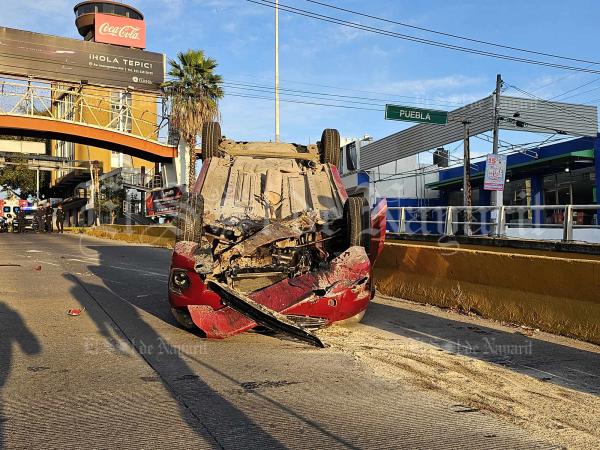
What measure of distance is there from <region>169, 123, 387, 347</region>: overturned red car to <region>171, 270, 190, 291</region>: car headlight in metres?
0.01

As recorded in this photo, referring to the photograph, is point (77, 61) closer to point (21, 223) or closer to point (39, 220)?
point (21, 223)

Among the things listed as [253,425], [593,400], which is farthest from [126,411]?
[593,400]

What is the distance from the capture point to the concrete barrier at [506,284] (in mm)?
6445

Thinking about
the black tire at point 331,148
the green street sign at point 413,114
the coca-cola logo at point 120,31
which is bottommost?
the black tire at point 331,148

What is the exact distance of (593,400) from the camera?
4.41 m

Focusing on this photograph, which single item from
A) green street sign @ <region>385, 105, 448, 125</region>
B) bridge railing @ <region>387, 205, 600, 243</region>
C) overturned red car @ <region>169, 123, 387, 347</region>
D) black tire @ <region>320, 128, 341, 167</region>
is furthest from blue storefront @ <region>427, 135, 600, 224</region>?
overturned red car @ <region>169, 123, 387, 347</region>

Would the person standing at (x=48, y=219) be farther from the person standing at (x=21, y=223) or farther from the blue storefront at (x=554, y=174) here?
the blue storefront at (x=554, y=174)

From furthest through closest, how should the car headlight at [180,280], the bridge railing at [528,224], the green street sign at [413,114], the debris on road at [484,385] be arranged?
1. the green street sign at [413,114]
2. the bridge railing at [528,224]
3. the car headlight at [180,280]
4. the debris on road at [484,385]

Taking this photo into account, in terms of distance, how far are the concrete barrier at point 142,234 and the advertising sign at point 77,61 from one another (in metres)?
9.93

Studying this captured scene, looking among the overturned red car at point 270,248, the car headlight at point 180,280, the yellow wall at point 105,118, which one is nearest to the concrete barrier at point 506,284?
the overturned red car at point 270,248

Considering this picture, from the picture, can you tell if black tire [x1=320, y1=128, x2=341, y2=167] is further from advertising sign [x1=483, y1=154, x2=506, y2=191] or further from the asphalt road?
advertising sign [x1=483, y1=154, x2=506, y2=191]

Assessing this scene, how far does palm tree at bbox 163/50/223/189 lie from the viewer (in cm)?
2784

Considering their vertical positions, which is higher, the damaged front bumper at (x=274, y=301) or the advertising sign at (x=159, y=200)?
the advertising sign at (x=159, y=200)

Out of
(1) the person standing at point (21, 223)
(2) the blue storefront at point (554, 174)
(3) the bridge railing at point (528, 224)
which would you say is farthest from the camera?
(1) the person standing at point (21, 223)
